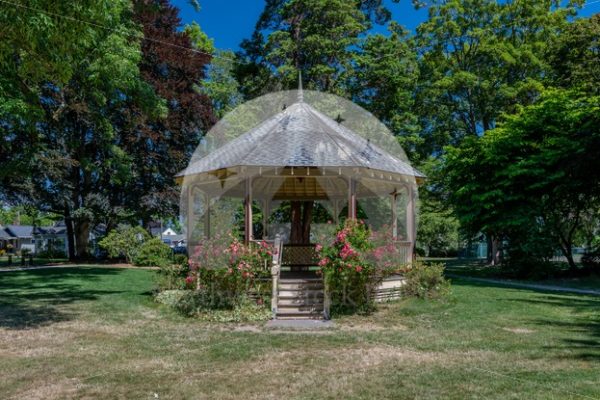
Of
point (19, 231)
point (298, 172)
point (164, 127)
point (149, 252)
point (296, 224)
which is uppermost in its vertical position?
point (164, 127)

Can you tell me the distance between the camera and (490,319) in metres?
9.85

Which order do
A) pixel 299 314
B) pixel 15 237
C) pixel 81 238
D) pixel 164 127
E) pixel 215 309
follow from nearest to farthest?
pixel 299 314 < pixel 215 309 < pixel 164 127 < pixel 81 238 < pixel 15 237

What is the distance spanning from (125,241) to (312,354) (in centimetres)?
2345

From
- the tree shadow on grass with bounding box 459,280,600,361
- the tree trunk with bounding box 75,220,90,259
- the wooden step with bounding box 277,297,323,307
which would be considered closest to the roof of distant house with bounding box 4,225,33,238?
the tree trunk with bounding box 75,220,90,259

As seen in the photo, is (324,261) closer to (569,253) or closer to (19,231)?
(569,253)

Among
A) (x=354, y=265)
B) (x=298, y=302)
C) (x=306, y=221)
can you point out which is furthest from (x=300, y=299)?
(x=306, y=221)

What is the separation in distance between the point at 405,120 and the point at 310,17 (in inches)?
310

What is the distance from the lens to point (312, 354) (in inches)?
283

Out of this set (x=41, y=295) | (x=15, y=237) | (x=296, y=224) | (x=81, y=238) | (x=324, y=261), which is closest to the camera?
Answer: (x=324, y=261)

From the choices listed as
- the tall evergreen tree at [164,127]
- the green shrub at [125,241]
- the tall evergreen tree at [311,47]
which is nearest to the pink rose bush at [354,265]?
the tall evergreen tree at [311,47]

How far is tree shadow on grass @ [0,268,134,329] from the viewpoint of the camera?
401 inches

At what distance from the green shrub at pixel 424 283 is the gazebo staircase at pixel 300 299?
2636mm

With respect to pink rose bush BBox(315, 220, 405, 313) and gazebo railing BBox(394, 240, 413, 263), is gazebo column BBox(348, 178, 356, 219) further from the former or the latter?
gazebo railing BBox(394, 240, 413, 263)

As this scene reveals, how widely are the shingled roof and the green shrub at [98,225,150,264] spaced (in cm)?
1577
